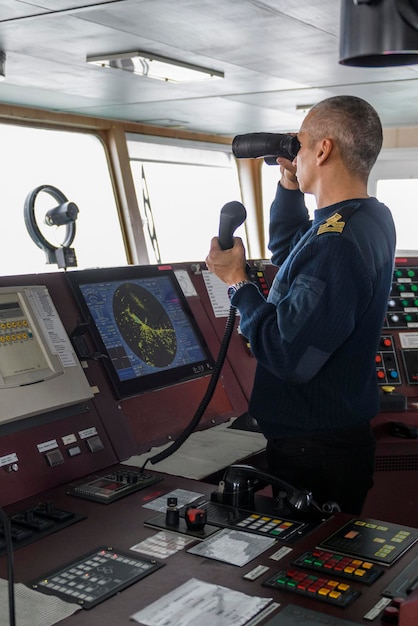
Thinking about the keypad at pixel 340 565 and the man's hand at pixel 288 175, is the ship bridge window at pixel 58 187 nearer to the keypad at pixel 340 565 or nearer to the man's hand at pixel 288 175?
the man's hand at pixel 288 175

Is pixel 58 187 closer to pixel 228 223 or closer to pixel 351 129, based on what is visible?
pixel 228 223

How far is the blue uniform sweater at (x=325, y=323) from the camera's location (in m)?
1.88

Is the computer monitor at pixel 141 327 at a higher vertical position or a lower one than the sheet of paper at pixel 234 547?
higher

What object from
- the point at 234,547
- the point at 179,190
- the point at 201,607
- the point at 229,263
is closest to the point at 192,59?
the point at 229,263

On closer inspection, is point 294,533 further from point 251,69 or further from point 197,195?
point 197,195

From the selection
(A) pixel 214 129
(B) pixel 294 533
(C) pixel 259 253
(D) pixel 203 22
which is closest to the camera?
(B) pixel 294 533

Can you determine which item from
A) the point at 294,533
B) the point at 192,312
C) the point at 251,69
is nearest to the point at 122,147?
the point at 251,69

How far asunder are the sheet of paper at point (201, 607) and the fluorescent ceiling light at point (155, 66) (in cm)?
364

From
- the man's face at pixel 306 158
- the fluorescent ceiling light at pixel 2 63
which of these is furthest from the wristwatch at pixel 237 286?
the fluorescent ceiling light at pixel 2 63

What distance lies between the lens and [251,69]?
5.01m

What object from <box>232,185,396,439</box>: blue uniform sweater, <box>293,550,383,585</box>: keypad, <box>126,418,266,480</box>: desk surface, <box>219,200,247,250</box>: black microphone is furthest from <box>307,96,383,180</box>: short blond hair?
<box>293,550,383,585</box>: keypad

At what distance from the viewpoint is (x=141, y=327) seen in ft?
8.63

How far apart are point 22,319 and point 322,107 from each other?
102 centimetres

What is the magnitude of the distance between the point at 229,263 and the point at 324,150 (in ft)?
1.28
